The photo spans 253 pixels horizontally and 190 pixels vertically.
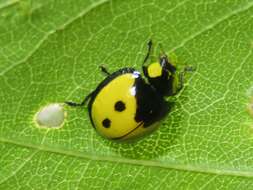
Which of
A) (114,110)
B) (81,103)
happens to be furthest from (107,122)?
(81,103)

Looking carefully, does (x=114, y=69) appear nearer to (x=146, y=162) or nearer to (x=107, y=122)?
(x=107, y=122)

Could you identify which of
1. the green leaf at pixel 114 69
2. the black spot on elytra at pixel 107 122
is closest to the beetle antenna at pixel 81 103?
the green leaf at pixel 114 69

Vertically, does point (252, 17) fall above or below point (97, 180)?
above

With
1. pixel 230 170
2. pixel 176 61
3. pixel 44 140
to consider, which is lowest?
pixel 230 170

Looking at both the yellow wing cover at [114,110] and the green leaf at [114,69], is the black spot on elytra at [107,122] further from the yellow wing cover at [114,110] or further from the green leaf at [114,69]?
the green leaf at [114,69]

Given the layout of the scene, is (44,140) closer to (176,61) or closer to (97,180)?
(97,180)

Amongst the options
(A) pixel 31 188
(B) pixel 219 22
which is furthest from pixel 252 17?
(A) pixel 31 188
